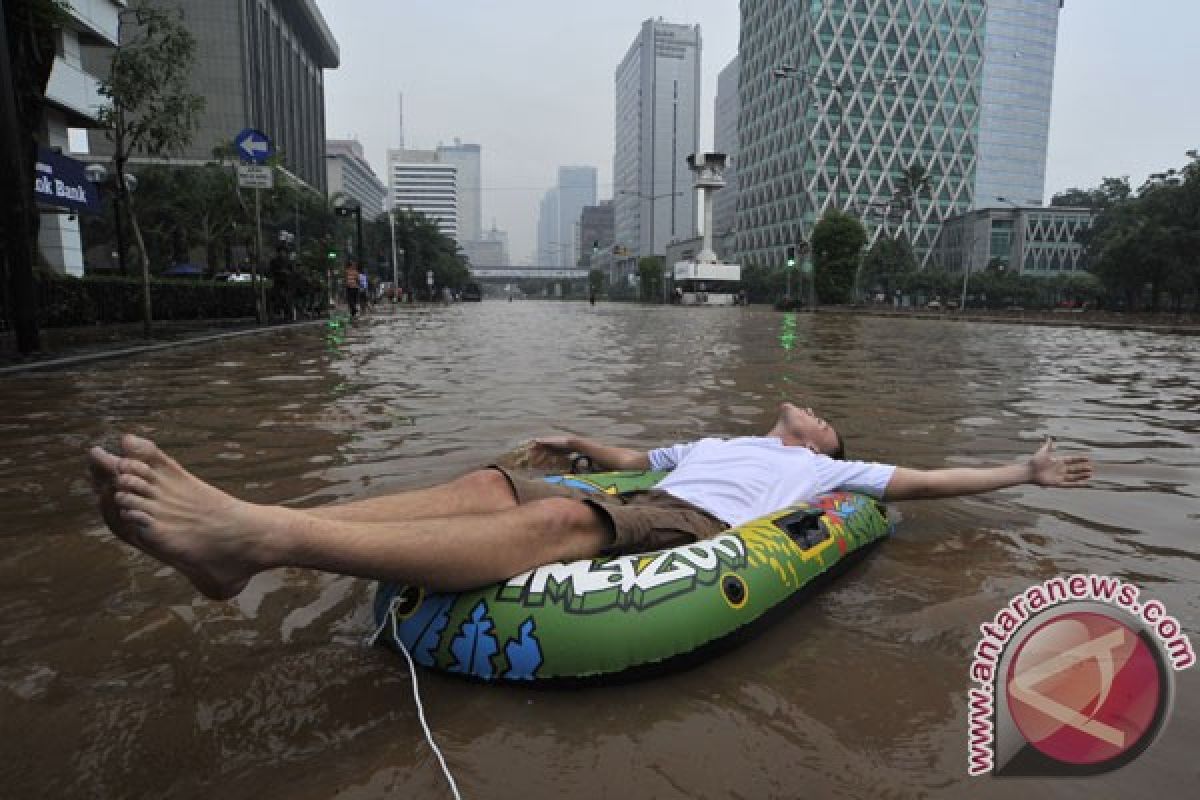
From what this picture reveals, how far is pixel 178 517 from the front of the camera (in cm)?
198

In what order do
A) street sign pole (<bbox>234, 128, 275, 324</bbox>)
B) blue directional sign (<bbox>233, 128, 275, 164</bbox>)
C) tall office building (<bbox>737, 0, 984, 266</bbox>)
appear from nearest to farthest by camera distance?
street sign pole (<bbox>234, 128, 275, 324</bbox>) → blue directional sign (<bbox>233, 128, 275, 164</bbox>) → tall office building (<bbox>737, 0, 984, 266</bbox>)

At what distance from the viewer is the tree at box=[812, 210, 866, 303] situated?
5797cm

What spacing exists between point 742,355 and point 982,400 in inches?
236

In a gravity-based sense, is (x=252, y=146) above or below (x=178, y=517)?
above

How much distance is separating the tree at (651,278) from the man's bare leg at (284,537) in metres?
110

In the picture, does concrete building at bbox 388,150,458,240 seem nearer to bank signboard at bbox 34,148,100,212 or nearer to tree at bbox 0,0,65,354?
bank signboard at bbox 34,148,100,212

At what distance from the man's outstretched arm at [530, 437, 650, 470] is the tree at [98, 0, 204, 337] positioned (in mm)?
13212

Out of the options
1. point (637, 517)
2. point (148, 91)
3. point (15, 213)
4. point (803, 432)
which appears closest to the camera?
point (637, 517)

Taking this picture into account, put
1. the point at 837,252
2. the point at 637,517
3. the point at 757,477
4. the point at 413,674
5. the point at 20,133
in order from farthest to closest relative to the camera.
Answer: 1. the point at 837,252
2. the point at 20,133
3. the point at 757,477
4. the point at 637,517
5. the point at 413,674

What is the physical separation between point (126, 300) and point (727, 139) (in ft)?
570

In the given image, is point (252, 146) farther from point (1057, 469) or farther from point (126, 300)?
point (1057, 469)

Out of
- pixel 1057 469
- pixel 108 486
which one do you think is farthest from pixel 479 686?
pixel 1057 469

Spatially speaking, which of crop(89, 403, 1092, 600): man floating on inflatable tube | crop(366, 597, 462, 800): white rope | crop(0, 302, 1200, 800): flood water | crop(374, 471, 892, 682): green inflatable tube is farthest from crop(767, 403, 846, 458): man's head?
crop(366, 597, 462, 800): white rope

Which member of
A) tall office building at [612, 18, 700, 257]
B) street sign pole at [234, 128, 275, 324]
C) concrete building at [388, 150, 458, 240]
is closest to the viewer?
street sign pole at [234, 128, 275, 324]
